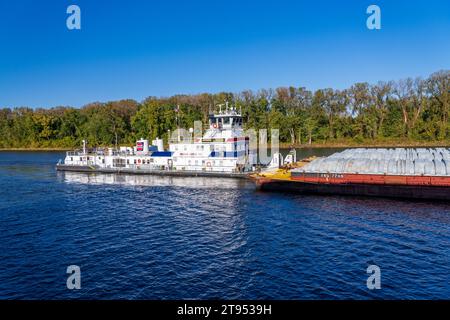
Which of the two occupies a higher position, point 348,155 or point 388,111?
point 388,111

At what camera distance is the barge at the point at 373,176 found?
44.6 m

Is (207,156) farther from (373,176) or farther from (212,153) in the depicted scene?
(373,176)

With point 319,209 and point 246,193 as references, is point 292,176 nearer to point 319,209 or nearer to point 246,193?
point 246,193

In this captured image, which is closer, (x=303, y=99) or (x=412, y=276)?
(x=412, y=276)

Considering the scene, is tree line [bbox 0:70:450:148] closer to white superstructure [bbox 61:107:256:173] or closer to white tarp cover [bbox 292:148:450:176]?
white superstructure [bbox 61:107:256:173]

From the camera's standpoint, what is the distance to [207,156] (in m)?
69.9

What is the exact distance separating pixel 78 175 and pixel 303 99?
342 feet

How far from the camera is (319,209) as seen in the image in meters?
41.5

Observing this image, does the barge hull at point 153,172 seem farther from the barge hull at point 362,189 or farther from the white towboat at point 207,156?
the barge hull at point 362,189

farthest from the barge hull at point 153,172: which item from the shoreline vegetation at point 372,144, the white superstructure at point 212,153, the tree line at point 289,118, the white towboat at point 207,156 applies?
the shoreline vegetation at point 372,144

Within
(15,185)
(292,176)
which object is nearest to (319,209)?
(292,176)
